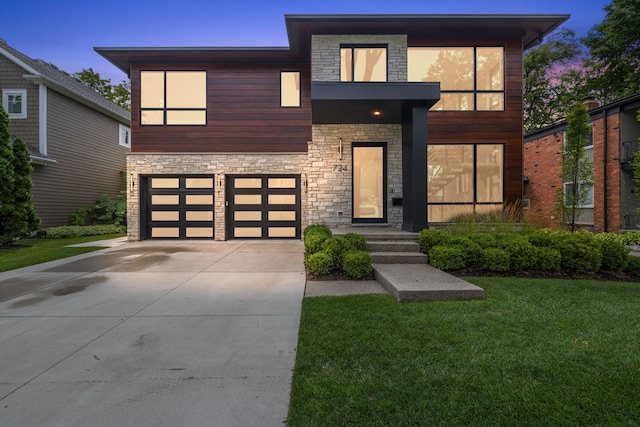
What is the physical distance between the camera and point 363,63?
8.68 metres

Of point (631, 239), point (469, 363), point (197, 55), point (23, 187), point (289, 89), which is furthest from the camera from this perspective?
point (289, 89)

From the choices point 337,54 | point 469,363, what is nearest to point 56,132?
point 337,54

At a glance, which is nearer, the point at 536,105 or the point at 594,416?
the point at 594,416

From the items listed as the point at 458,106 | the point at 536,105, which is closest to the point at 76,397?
the point at 458,106

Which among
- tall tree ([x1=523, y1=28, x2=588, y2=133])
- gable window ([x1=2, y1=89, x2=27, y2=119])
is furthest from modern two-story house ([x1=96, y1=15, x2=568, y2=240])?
tall tree ([x1=523, y1=28, x2=588, y2=133])

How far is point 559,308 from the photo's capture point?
3559 millimetres

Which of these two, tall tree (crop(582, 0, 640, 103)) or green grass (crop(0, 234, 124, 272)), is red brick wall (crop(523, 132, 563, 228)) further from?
green grass (crop(0, 234, 124, 272))

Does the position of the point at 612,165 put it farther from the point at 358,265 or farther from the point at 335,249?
the point at 335,249

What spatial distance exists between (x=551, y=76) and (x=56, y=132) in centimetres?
2740

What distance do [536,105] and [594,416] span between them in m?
24.3

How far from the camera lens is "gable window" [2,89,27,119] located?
11836 millimetres

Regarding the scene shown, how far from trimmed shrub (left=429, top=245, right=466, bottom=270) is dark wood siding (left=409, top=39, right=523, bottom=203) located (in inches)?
186

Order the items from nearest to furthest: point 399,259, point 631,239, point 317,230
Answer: point 399,259
point 317,230
point 631,239

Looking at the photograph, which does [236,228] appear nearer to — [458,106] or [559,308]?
[458,106]
